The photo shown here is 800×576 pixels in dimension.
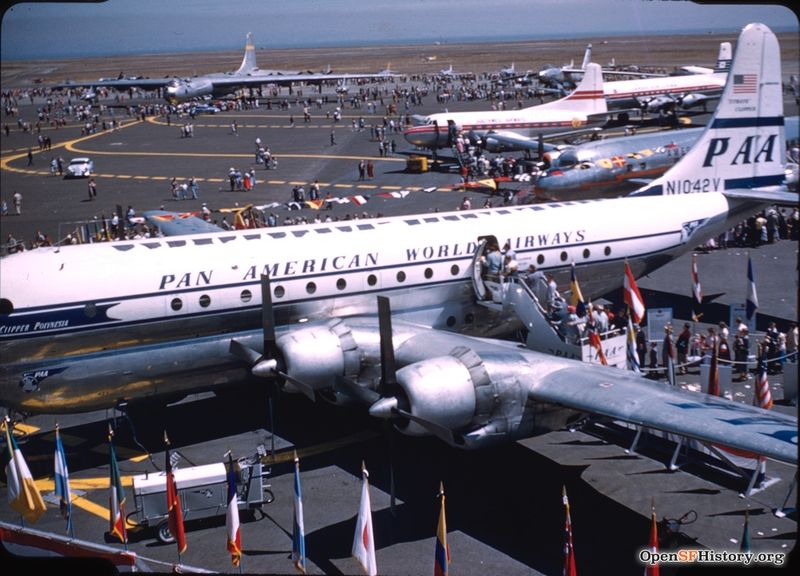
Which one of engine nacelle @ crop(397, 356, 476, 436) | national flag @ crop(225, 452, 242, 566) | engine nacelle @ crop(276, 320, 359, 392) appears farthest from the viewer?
engine nacelle @ crop(276, 320, 359, 392)

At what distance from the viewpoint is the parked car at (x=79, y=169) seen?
63188 millimetres

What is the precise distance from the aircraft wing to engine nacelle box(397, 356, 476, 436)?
1.65 metres

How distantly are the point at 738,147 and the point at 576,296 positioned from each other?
10544 millimetres

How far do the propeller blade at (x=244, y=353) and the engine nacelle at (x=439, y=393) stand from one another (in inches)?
195

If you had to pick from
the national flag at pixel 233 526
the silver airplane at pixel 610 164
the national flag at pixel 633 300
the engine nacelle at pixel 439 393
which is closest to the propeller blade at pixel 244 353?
the engine nacelle at pixel 439 393

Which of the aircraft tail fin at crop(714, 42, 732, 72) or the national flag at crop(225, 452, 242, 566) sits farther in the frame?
the aircraft tail fin at crop(714, 42, 732, 72)

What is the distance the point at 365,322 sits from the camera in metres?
22.4

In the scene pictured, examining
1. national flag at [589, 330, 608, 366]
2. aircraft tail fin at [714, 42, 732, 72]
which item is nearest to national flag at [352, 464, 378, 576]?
national flag at [589, 330, 608, 366]

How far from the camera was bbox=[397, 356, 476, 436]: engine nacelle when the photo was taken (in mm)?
16891

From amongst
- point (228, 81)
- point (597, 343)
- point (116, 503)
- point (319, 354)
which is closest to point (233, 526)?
point (116, 503)

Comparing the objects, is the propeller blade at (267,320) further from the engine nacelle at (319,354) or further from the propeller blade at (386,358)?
the propeller blade at (386,358)

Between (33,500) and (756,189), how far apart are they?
1037 inches

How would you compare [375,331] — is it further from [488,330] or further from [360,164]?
[360,164]

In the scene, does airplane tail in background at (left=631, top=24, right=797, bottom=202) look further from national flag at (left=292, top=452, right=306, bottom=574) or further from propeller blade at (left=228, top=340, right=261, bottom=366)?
national flag at (left=292, top=452, right=306, bottom=574)
